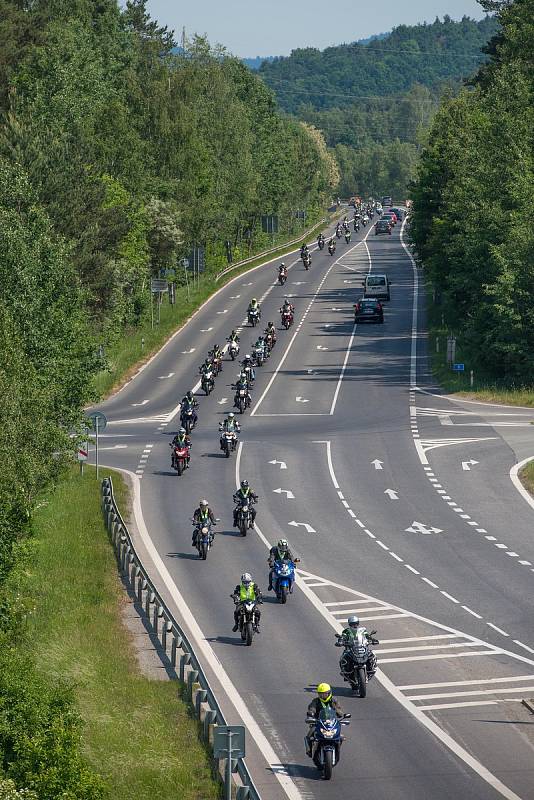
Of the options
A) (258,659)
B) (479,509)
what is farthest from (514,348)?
(258,659)

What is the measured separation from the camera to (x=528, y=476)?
4834 centimetres

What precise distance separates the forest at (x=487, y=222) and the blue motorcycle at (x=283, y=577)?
1319 inches

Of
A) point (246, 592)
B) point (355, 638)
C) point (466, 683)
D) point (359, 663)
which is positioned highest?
point (355, 638)

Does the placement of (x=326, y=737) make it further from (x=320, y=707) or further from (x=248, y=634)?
(x=248, y=634)

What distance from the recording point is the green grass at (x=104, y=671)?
21.1 m

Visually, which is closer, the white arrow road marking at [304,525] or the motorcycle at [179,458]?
the white arrow road marking at [304,525]

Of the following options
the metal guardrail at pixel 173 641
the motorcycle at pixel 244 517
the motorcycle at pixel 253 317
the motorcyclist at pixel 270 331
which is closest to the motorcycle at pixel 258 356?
the motorcyclist at pixel 270 331

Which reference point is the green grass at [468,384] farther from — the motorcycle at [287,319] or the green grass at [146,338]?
the green grass at [146,338]

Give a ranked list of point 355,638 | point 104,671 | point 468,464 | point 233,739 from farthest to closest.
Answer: point 468,464
point 104,671
point 355,638
point 233,739

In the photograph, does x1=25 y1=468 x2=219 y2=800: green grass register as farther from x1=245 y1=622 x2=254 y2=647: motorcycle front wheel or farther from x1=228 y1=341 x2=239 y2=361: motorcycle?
x1=228 y1=341 x2=239 y2=361: motorcycle

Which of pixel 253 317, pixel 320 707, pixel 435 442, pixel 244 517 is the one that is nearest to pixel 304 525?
pixel 244 517

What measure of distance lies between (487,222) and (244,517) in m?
35.4

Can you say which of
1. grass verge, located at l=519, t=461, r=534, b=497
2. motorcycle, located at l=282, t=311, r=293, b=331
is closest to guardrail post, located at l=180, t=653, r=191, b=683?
grass verge, located at l=519, t=461, r=534, b=497

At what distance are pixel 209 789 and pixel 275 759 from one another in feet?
7.20
